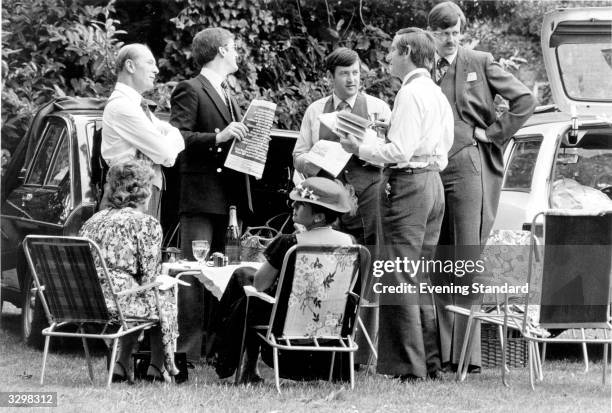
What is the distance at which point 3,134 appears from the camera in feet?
30.4

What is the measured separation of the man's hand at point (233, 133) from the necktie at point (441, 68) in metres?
1.18

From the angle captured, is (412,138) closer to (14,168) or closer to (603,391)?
(603,391)

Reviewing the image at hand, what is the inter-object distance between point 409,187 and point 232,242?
3.56 feet

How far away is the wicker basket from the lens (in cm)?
697

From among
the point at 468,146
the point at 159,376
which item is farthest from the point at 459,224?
the point at 159,376

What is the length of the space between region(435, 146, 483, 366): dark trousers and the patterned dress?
1.62 metres

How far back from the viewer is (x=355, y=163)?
679cm

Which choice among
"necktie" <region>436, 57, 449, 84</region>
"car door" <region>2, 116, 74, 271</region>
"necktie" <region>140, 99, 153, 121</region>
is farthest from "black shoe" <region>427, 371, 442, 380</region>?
"car door" <region>2, 116, 74, 271</region>

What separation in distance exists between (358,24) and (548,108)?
2.69 m

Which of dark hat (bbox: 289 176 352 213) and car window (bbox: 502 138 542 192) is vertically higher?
car window (bbox: 502 138 542 192)

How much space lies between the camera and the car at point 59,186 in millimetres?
7168

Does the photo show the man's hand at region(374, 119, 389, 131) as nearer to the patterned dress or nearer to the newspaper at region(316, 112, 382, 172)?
the newspaper at region(316, 112, 382, 172)

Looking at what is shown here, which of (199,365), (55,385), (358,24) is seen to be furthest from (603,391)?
(358,24)

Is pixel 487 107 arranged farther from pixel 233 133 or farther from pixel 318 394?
pixel 318 394
